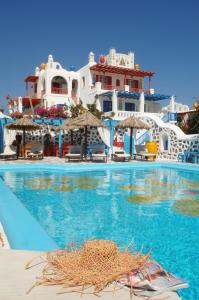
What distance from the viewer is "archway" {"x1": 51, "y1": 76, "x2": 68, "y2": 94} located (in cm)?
2988

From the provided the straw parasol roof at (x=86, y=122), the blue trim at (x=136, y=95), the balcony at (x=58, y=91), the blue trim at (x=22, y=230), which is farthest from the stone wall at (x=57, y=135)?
the blue trim at (x=22, y=230)

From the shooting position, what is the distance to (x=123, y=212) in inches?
261

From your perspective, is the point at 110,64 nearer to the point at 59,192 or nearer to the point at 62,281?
the point at 59,192

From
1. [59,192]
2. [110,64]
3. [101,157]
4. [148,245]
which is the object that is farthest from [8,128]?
[110,64]

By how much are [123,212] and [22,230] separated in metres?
2.71

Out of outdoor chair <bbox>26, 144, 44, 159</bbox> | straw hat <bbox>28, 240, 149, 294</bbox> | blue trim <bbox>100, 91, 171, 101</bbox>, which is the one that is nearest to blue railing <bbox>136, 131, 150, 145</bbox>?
outdoor chair <bbox>26, 144, 44, 159</bbox>

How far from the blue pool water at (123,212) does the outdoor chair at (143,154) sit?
488 centimetres

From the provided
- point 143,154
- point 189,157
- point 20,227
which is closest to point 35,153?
point 143,154

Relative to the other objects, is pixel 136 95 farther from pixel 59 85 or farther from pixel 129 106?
pixel 59 85

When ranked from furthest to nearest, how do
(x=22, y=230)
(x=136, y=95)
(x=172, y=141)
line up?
(x=136, y=95) → (x=172, y=141) → (x=22, y=230)

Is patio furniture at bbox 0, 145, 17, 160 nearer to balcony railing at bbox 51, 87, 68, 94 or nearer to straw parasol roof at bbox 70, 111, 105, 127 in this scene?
straw parasol roof at bbox 70, 111, 105, 127

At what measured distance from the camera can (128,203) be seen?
295 inches

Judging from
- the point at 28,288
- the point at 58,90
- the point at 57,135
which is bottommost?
the point at 28,288

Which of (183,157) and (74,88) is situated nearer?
(183,157)
